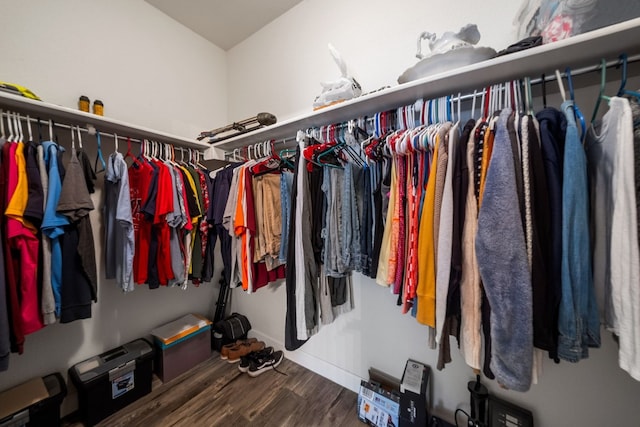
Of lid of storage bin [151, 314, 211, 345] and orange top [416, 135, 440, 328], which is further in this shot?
lid of storage bin [151, 314, 211, 345]

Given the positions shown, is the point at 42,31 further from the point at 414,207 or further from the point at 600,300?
the point at 600,300

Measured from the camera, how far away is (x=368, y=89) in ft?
4.67

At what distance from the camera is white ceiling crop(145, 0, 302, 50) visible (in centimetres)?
169

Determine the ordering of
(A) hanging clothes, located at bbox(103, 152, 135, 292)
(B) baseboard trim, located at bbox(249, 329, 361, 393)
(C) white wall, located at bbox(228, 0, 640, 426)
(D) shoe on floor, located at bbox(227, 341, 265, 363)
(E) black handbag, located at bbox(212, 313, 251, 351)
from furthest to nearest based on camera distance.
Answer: (E) black handbag, located at bbox(212, 313, 251, 351), (D) shoe on floor, located at bbox(227, 341, 265, 363), (B) baseboard trim, located at bbox(249, 329, 361, 393), (A) hanging clothes, located at bbox(103, 152, 135, 292), (C) white wall, located at bbox(228, 0, 640, 426)

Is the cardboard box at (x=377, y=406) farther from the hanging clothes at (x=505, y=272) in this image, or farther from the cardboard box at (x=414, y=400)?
the hanging clothes at (x=505, y=272)

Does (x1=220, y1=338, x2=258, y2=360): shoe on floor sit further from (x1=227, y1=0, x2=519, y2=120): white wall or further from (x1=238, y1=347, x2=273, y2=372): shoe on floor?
(x1=227, y1=0, x2=519, y2=120): white wall

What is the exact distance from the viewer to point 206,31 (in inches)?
77.6

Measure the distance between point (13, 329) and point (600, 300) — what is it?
82.9 inches

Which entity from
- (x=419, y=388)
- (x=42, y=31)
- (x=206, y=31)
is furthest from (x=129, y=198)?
(x=419, y=388)

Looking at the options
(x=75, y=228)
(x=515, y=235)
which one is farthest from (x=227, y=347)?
(x=515, y=235)

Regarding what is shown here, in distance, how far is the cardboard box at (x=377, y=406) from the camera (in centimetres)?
122

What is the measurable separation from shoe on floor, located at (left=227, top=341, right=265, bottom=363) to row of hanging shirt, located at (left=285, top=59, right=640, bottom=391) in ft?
5.28

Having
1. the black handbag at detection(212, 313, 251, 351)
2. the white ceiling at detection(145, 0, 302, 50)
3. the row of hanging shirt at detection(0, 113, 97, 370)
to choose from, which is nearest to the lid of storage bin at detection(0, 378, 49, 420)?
the row of hanging shirt at detection(0, 113, 97, 370)

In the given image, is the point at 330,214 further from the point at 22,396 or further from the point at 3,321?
the point at 22,396
